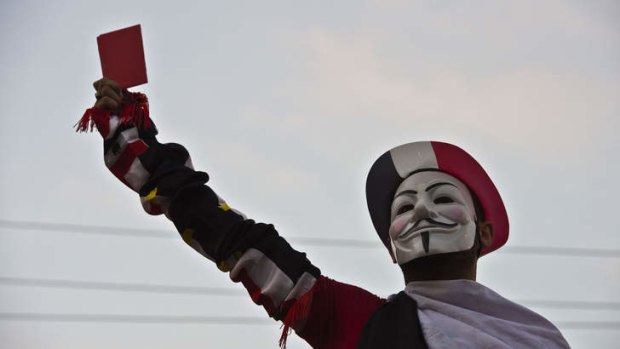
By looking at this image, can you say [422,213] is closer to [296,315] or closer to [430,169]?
[430,169]

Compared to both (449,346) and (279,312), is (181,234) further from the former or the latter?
(449,346)

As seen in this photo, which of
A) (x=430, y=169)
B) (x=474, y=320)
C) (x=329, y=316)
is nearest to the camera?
(x=474, y=320)

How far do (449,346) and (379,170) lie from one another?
923 mm

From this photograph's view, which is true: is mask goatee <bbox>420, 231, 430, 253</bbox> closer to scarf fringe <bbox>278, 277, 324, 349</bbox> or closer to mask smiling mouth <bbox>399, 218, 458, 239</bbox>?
mask smiling mouth <bbox>399, 218, 458, 239</bbox>

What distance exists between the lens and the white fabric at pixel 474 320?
2.74 meters

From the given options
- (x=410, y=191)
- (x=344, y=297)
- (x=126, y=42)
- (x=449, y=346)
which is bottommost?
(x=449, y=346)

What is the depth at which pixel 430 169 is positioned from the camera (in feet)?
10.8

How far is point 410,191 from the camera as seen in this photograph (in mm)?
3197

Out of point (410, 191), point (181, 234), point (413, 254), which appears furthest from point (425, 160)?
point (181, 234)

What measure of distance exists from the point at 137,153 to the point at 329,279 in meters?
0.85

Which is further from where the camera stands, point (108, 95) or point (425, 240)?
point (108, 95)

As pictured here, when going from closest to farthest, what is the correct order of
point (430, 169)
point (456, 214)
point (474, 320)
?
point (474, 320), point (456, 214), point (430, 169)

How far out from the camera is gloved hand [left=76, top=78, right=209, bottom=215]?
3.04m

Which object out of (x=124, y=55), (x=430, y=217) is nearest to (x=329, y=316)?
(x=430, y=217)
